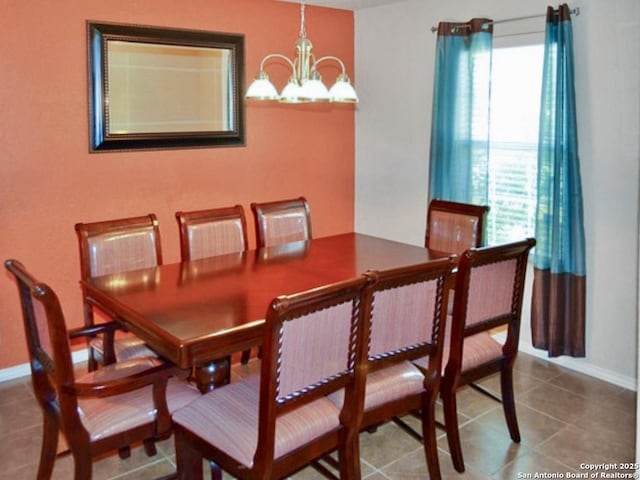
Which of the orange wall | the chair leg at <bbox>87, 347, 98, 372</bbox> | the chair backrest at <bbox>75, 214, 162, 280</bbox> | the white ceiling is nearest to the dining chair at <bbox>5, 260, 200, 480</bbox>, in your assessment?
the chair leg at <bbox>87, 347, 98, 372</bbox>

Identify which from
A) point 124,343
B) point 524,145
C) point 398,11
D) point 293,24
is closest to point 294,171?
point 293,24

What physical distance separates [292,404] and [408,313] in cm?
59

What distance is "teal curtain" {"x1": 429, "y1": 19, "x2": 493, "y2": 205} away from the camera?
406 centimetres

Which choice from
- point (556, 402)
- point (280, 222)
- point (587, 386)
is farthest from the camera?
point (280, 222)

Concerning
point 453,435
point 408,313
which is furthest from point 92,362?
point 453,435

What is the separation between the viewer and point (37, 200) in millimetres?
3670

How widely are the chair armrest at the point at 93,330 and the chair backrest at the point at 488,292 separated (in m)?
1.47

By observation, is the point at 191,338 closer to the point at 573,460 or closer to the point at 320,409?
the point at 320,409

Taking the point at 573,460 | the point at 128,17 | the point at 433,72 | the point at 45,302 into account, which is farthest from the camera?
the point at 433,72

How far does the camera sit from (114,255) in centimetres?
311

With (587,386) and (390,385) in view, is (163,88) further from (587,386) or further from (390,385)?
(587,386)

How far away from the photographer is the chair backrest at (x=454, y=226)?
349 cm

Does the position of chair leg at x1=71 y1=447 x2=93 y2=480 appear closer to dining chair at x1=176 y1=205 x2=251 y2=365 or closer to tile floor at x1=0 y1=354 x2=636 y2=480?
tile floor at x1=0 y1=354 x2=636 y2=480

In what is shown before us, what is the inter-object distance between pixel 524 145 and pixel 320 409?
254 cm
